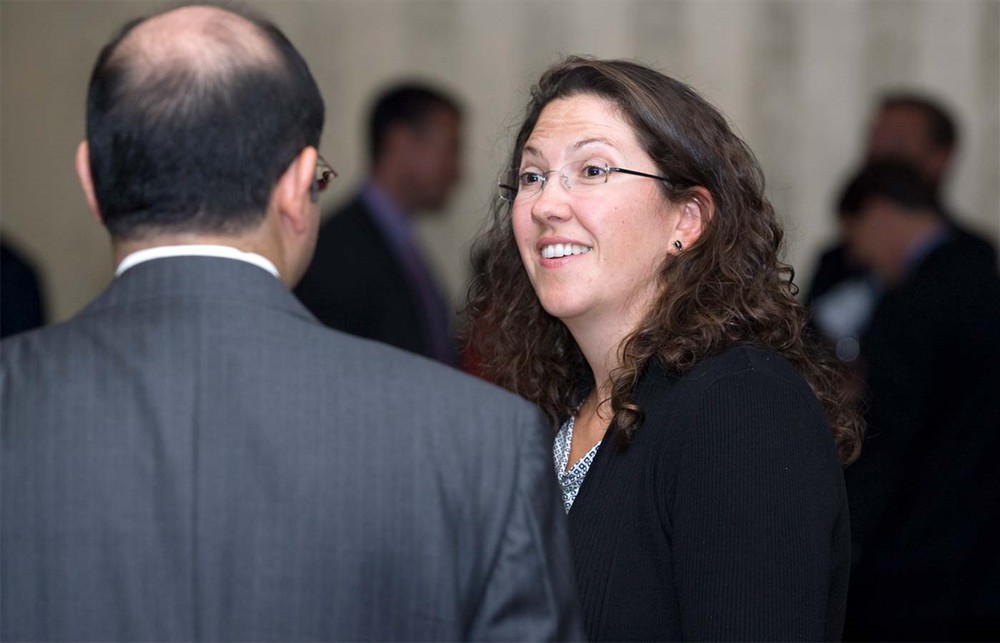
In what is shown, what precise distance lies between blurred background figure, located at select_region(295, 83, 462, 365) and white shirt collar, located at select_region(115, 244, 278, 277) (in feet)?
9.20

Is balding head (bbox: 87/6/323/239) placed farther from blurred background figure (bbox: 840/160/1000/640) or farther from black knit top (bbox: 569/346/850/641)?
blurred background figure (bbox: 840/160/1000/640)

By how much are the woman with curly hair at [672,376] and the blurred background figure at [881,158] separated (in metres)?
2.57

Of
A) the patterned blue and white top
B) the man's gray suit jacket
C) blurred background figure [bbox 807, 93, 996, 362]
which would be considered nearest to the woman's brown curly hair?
the patterned blue and white top

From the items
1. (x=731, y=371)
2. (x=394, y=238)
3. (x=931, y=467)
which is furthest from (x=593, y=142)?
(x=394, y=238)

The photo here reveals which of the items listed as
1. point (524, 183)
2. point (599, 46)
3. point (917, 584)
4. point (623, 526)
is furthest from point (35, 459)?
point (599, 46)

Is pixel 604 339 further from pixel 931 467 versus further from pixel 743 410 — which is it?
pixel 931 467

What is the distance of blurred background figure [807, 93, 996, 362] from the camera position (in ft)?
15.3

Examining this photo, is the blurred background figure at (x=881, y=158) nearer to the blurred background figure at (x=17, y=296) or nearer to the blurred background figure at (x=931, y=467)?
the blurred background figure at (x=931, y=467)

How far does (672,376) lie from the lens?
1.89 meters

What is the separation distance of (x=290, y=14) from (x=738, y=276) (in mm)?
4313

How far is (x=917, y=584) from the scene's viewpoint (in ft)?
12.6

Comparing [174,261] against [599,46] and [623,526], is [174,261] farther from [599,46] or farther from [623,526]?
[599,46]

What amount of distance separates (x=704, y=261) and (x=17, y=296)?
6.92 feet

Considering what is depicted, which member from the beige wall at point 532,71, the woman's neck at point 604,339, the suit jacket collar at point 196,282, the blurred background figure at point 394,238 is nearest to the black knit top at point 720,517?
the woman's neck at point 604,339
